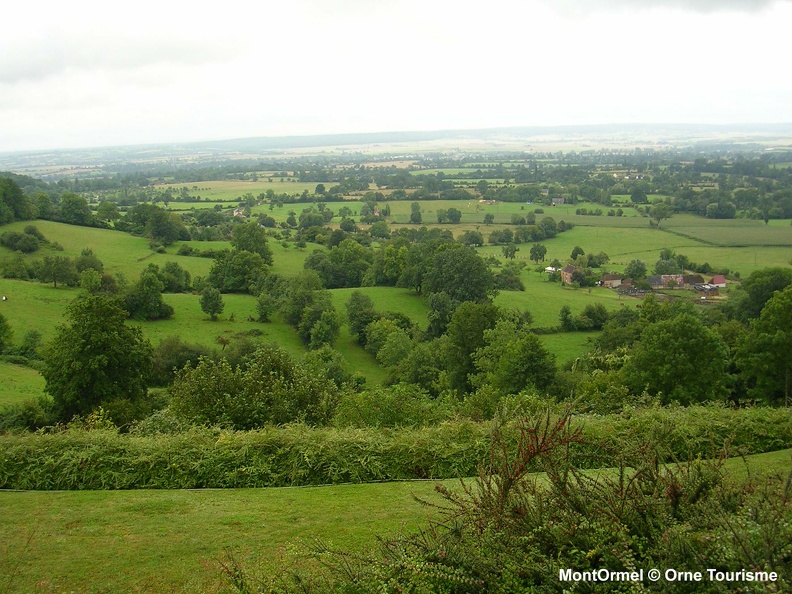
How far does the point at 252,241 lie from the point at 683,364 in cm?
4700

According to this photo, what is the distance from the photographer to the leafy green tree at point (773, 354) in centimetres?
2067

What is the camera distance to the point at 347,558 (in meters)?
5.96

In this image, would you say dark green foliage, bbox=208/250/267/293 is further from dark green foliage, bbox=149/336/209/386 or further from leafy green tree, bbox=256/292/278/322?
dark green foliage, bbox=149/336/209/386

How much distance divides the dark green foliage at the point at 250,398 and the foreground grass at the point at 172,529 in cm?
436

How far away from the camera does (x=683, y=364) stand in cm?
2070

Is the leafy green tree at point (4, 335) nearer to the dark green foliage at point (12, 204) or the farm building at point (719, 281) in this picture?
the dark green foliage at point (12, 204)

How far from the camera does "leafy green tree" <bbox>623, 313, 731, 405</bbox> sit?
20.5 meters

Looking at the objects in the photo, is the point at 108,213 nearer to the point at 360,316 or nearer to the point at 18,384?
the point at 360,316

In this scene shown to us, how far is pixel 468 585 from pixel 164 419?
31.8 ft

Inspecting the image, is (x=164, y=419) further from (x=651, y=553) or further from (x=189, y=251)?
(x=189, y=251)

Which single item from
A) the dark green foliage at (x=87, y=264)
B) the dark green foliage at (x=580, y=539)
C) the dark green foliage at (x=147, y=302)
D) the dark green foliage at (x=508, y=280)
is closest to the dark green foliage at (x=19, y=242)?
the dark green foliage at (x=87, y=264)

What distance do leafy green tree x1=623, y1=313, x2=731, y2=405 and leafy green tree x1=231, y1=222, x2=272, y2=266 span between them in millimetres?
43277

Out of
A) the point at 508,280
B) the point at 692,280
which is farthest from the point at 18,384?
the point at 692,280

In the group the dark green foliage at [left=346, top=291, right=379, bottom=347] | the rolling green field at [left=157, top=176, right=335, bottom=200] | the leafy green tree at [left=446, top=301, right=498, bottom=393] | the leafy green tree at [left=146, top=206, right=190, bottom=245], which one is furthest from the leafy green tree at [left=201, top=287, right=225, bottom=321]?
the rolling green field at [left=157, top=176, right=335, bottom=200]
